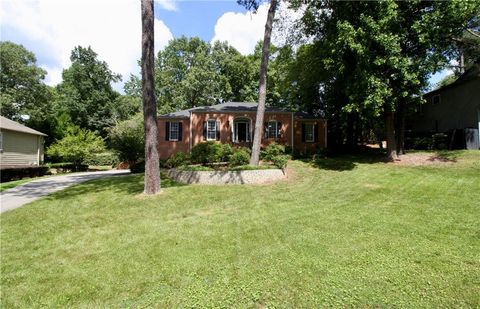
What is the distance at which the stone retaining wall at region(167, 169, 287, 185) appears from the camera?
13.0m

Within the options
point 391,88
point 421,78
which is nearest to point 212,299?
point 391,88

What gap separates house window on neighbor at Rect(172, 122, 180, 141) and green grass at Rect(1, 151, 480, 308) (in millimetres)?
11860

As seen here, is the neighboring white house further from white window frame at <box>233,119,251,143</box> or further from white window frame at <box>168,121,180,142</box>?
white window frame at <box>233,119,251,143</box>

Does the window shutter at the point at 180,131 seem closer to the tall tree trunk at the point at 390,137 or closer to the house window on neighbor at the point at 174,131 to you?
the house window on neighbor at the point at 174,131

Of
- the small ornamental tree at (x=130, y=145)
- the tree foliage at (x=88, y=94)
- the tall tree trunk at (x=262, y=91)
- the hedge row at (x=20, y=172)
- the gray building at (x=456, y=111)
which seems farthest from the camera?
the tree foliage at (x=88, y=94)

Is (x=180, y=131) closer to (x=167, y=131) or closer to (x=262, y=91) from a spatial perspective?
(x=167, y=131)

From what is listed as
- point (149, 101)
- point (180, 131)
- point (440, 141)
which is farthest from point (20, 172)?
point (440, 141)

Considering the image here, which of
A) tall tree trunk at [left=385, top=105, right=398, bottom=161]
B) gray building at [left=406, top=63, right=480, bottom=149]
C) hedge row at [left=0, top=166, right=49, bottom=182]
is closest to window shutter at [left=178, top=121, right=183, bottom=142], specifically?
hedge row at [left=0, top=166, right=49, bottom=182]

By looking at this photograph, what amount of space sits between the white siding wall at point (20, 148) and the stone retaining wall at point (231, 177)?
16822 mm

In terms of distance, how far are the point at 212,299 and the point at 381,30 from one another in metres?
14.2

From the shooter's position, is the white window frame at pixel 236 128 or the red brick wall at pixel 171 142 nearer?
the red brick wall at pixel 171 142

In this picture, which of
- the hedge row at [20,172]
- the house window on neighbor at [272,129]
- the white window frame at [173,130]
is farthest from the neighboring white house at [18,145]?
the house window on neighbor at [272,129]

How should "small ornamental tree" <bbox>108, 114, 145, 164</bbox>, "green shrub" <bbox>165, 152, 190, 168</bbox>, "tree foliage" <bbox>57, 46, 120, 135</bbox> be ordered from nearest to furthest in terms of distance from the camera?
"green shrub" <bbox>165, 152, 190, 168</bbox> < "small ornamental tree" <bbox>108, 114, 145, 164</bbox> < "tree foliage" <bbox>57, 46, 120, 135</bbox>

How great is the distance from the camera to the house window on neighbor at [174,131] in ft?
69.8
